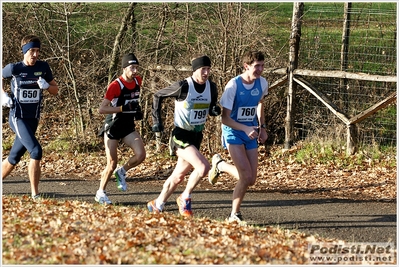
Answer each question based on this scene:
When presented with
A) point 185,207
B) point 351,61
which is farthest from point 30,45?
point 351,61

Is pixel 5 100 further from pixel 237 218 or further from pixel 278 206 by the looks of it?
pixel 278 206

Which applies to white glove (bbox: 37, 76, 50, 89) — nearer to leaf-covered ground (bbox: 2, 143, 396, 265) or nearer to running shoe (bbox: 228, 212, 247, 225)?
leaf-covered ground (bbox: 2, 143, 396, 265)

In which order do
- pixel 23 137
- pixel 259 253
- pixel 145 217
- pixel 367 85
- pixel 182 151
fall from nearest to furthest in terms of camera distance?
pixel 259 253 < pixel 145 217 < pixel 182 151 < pixel 23 137 < pixel 367 85

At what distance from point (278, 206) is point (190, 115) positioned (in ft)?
6.89

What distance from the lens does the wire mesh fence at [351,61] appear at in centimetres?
1333

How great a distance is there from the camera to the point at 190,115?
361 inches

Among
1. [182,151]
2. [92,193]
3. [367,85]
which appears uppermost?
[367,85]

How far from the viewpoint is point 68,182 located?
12.3 metres

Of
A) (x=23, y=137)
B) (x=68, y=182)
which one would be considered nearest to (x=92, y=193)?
(x=68, y=182)

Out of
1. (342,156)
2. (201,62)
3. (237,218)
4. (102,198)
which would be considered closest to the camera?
(201,62)

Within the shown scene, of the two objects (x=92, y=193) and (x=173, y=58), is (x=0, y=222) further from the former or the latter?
(x=173, y=58)

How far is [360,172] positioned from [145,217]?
5030mm

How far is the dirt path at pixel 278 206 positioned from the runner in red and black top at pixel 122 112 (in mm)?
764

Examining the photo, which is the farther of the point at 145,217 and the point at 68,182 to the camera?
the point at 68,182
